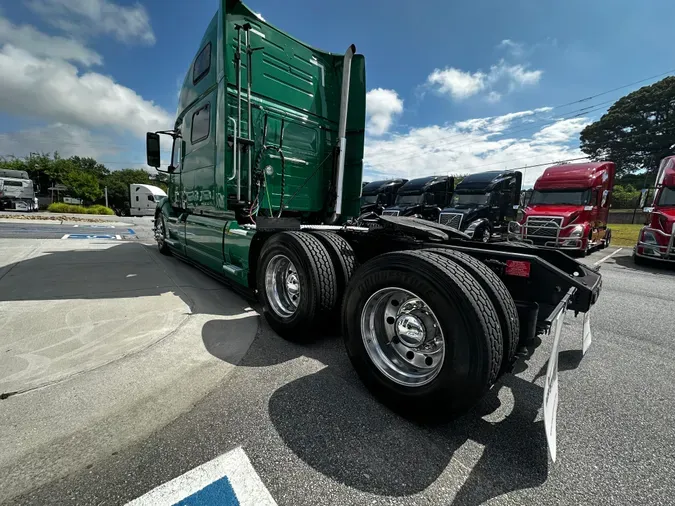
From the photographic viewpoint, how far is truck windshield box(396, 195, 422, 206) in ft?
50.0

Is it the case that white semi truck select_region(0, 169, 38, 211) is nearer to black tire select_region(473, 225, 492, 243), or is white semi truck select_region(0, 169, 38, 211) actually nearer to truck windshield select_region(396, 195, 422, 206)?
truck windshield select_region(396, 195, 422, 206)

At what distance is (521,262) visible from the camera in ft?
6.23

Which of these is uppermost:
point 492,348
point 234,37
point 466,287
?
point 234,37

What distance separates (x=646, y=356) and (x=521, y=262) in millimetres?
1992

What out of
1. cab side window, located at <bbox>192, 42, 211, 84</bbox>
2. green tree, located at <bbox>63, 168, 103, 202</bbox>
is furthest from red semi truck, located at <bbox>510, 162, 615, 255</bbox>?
green tree, located at <bbox>63, 168, 103, 202</bbox>

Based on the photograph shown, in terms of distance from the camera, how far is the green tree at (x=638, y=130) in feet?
132

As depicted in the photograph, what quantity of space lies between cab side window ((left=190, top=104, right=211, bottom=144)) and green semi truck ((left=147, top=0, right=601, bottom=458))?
1.1 inches

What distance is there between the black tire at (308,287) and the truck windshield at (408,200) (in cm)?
1331

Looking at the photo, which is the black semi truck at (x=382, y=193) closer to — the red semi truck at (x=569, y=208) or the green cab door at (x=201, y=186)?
the red semi truck at (x=569, y=208)

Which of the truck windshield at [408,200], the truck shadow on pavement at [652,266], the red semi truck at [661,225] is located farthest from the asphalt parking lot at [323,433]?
the truck windshield at [408,200]

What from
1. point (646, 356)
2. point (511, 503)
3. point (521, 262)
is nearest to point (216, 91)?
point (521, 262)

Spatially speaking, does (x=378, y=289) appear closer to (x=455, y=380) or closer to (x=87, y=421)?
(x=455, y=380)

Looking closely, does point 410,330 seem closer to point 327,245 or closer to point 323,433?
point 323,433

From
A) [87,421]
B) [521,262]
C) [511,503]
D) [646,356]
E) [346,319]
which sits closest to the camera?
[511,503]
